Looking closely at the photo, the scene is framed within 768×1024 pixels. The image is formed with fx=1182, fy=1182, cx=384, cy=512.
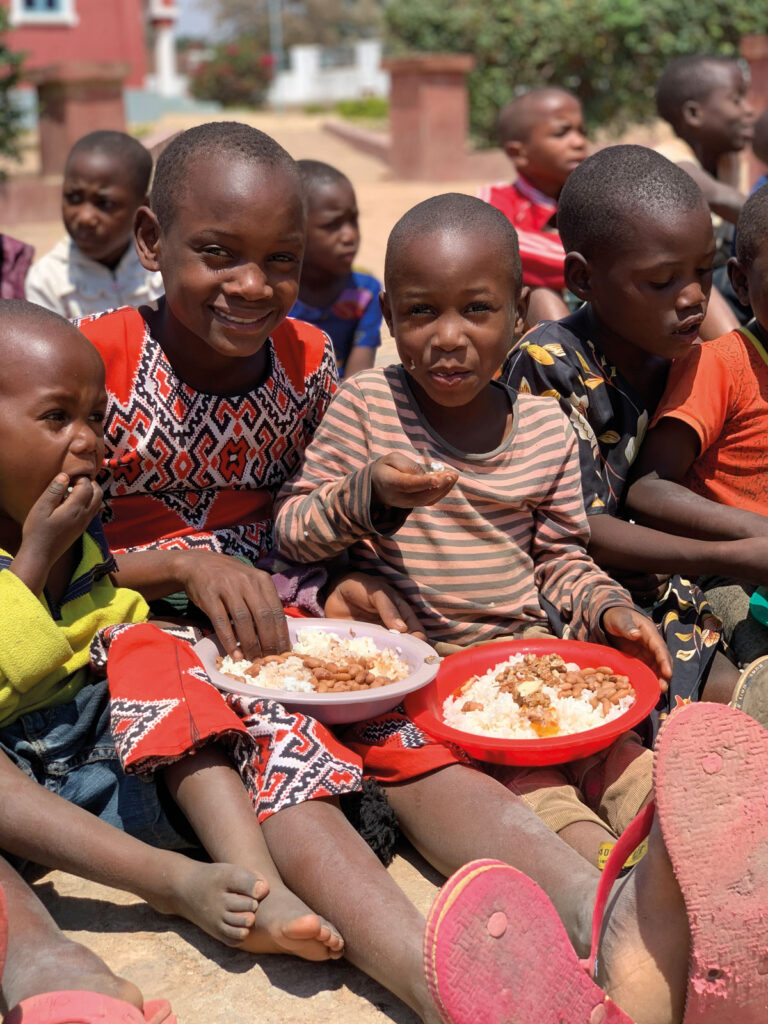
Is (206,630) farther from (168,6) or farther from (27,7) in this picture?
(168,6)

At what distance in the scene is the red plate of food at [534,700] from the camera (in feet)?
7.73

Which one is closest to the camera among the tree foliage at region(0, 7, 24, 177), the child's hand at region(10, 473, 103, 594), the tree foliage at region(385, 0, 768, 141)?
the child's hand at region(10, 473, 103, 594)

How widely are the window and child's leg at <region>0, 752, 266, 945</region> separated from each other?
27092 mm

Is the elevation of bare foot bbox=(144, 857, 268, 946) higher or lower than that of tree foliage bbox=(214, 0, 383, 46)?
lower

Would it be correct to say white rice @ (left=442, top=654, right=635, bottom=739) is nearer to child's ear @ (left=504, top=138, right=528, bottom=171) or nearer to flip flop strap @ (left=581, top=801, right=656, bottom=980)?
flip flop strap @ (left=581, top=801, right=656, bottom=980)

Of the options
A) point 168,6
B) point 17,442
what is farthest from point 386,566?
point 168,6

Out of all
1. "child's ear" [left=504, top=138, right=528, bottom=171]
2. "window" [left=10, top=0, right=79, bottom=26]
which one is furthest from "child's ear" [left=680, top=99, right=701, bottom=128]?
"window" [left=10, top=0, right=79, bottom=26]

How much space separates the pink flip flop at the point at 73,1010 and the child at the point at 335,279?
140 inches

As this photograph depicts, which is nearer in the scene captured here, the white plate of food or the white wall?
the white plate of food

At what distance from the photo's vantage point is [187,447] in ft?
9.57

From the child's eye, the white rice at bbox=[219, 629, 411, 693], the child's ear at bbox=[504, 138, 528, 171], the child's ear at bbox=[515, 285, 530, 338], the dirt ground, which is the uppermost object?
the child's ear at bbox=[504, 138, 528, 171]

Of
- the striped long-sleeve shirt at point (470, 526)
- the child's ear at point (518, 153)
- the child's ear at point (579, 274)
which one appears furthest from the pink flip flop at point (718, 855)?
the child's ear at point (518, 153)

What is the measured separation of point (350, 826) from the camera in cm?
222

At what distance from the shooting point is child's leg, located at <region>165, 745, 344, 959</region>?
76.4 inches
